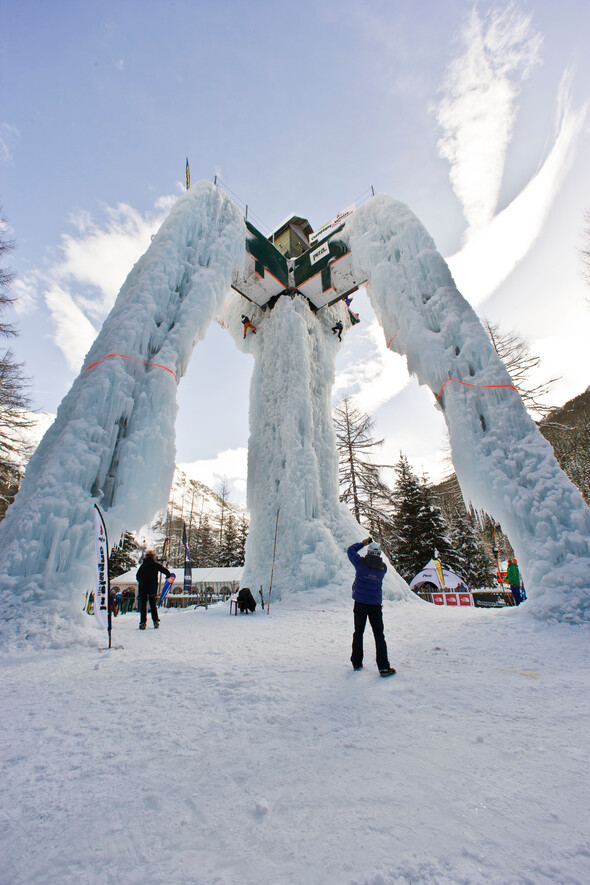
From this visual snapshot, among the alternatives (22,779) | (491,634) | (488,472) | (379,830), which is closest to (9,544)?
(22,779)

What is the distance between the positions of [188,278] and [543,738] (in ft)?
28.4

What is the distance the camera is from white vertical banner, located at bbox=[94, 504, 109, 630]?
4293mm

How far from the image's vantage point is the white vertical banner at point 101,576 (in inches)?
169

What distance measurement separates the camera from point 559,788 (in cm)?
151

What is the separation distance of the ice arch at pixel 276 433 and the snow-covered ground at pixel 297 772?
5.93ft

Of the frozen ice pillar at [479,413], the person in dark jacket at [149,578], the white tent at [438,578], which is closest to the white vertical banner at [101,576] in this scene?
the person in dark jacket at [149,578]

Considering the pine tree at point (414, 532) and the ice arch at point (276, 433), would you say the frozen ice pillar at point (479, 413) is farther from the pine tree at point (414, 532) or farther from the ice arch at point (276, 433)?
the pine tree at point (414, 532)

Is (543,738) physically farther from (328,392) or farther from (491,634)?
(328,392)

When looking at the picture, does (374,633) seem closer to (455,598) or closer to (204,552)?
(455,598)

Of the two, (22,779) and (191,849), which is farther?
(22,779)

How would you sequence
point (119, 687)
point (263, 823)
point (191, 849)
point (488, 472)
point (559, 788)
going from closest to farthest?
point (191, 849), point (263, 823), point (559, 788), point (119, 687), point (488, 472)

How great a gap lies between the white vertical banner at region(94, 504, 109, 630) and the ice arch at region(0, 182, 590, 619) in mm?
523

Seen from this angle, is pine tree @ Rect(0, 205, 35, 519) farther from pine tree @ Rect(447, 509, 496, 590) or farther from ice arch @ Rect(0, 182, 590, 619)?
pine tree @ Rect(447, 509, 496, 590)

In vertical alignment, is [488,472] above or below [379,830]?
above
